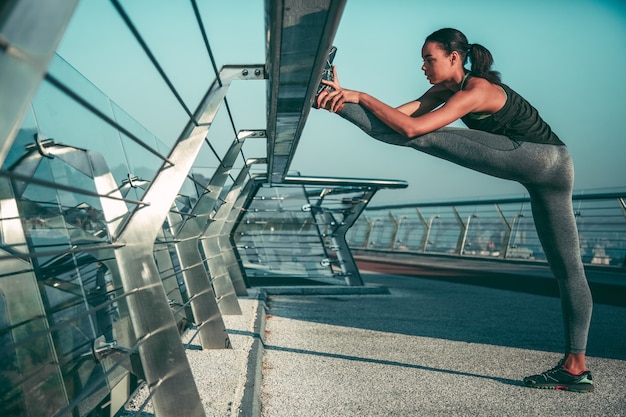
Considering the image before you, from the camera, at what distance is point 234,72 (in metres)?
2.21

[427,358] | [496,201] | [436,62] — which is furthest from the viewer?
[496,201]

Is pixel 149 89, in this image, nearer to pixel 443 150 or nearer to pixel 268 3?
pixel 268 3

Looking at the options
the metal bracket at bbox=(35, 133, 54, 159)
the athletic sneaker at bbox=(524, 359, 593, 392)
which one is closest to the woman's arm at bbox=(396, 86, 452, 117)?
the athletic sneaker at bbox=(524, 359, 593, 392)

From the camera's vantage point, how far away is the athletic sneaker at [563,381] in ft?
8.61

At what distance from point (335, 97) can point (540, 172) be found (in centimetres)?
89

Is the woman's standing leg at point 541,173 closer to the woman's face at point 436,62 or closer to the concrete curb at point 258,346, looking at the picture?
the woman's face at point 436,62

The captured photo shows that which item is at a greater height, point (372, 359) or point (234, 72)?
point (234, 72)

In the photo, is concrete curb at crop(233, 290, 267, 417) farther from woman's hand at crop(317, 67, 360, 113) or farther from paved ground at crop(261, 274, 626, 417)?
woman's hand at crop(317, 67, 360, 113)

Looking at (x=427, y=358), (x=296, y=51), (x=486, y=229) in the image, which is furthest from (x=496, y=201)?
(x=296, y=51)

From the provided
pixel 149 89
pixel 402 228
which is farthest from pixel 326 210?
pixel 402 228

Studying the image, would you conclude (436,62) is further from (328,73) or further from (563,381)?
(563,381)

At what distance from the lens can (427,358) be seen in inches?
134

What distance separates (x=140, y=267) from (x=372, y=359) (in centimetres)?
195

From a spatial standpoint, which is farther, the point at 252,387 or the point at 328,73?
the point at 252,387
